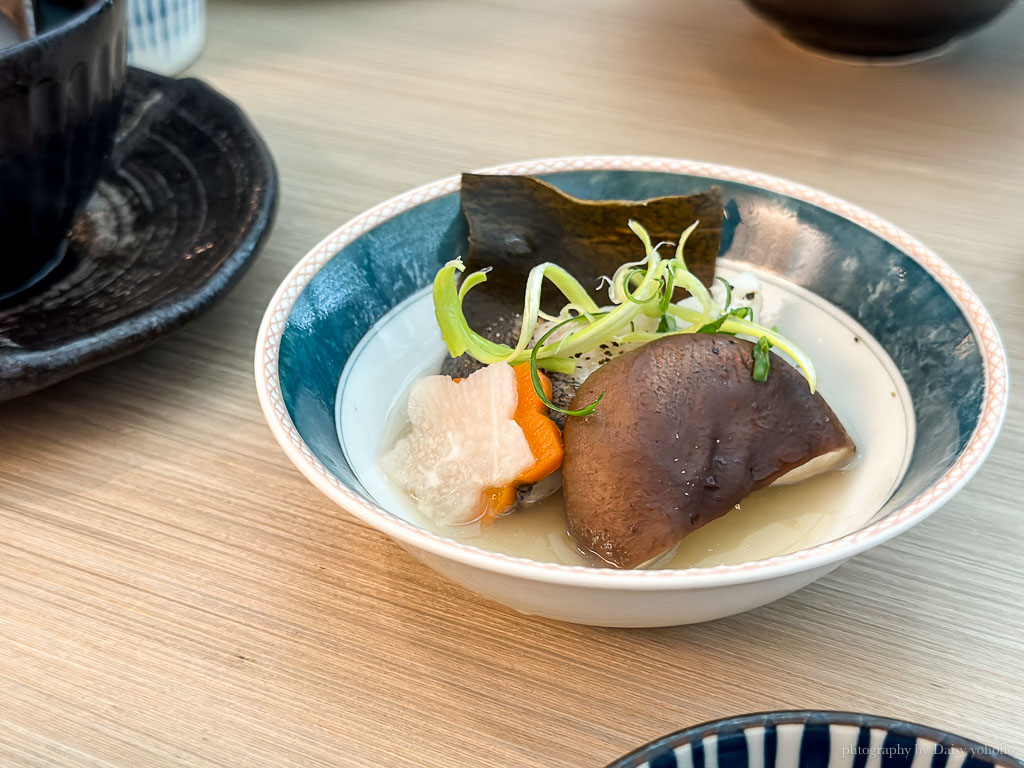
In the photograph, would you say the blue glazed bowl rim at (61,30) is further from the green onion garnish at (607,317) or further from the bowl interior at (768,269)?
the green onion garnish at (607,317)

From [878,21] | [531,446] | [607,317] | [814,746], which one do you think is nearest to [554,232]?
[607,317]

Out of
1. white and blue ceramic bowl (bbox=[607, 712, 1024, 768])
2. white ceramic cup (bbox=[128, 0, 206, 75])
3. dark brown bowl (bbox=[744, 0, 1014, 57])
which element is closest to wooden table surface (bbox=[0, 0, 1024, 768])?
white and blue ceramic bowl (bbox=[607, 712, 1024, 768])

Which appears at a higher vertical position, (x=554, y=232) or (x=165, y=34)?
(x=554, y=232)

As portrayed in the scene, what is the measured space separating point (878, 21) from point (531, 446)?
46.4 inches

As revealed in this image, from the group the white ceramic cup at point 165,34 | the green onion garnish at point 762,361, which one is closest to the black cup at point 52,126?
the white ceramic cup at point 165,34

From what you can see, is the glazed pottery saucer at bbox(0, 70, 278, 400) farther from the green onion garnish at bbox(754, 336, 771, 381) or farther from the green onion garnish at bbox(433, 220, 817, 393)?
the green onion garnish at bbox(754, 336, 771, 381)

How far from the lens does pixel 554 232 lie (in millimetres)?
1077

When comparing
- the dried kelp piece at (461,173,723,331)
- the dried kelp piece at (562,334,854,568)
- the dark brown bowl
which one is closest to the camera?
the dried kelp piece at (562,334,854,568)

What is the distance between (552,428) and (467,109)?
0.95 metres

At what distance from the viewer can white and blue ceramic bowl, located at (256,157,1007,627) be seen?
0.67 m

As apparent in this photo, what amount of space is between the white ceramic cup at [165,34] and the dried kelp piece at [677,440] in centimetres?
121

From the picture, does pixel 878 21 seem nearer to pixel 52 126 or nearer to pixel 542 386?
pixel 542 386

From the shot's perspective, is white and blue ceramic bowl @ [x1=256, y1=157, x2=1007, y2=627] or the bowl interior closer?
white and blue ceramic bowl @ [x1=256, y1=157, x2=1007, y2=627]

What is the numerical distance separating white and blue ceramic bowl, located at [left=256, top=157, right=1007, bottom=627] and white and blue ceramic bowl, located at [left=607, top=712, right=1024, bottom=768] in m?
0.10
